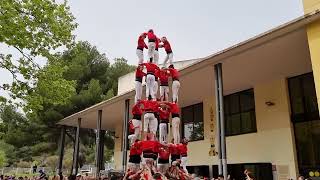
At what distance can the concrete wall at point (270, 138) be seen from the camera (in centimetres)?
1235

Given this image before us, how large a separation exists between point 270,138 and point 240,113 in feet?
6.82

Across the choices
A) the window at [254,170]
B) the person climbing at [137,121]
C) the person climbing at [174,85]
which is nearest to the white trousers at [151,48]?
the person climbing at [174,85]

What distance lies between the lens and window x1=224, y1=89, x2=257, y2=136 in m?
14.3

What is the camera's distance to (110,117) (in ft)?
68.4

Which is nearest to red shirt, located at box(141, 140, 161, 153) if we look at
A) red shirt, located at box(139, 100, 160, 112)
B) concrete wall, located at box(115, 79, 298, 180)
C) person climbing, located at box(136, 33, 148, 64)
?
red shirt, located at box(139, 100, 160, 112)

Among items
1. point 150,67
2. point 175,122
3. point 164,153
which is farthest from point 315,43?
point 164,153

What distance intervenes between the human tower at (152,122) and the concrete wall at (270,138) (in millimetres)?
6247

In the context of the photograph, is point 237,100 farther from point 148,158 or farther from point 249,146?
point 148,158

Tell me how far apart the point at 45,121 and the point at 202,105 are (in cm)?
1500

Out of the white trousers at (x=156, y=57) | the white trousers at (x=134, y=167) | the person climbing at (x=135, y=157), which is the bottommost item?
the white trousers at (x=134, y=167)

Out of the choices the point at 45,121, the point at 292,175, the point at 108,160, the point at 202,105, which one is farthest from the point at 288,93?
the point at 108,160

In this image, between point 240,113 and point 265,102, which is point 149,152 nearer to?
point 265,102

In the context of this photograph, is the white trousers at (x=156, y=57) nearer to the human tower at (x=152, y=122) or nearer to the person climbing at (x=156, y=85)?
the human tower at (x=152, y=122)

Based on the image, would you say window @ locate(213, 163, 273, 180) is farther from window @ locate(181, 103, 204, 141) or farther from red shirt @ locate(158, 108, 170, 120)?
red shirt @ locate(158, 108, 170, 120)
